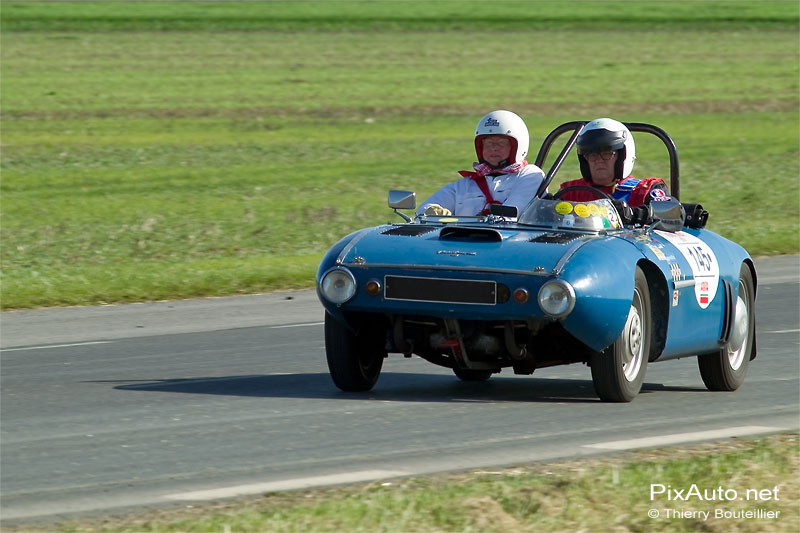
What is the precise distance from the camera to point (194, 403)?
9.64 meters

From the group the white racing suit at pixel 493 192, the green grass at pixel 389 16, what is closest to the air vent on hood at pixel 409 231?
the white racing suit at pixel 493 192

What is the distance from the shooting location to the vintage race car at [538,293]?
29.3 feet

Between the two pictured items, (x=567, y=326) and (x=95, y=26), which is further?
(x=95, y=26)

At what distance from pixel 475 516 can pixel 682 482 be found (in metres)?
1.19

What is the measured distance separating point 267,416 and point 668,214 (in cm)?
279

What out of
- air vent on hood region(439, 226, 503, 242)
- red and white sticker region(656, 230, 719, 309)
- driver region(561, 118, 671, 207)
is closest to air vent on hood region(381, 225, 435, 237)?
air vent on hood region(439, 226, 503, 242)

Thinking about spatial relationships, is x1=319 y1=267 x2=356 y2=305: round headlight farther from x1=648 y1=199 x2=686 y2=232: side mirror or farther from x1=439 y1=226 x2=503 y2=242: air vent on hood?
x1=648 y1=199 x2=686 y2=232: side mirror

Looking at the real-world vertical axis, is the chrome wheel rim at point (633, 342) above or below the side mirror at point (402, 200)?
below

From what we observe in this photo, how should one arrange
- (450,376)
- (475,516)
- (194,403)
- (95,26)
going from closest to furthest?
(475,516) → (194,403) → (450,376) → (95,26)

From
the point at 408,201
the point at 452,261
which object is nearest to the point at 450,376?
the point at 408,201

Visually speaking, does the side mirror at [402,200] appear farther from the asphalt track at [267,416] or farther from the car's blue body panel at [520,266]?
the asphalt track at [267,416]

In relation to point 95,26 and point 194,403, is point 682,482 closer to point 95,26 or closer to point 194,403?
point 194,403

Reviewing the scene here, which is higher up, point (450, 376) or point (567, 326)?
point (567, 326)

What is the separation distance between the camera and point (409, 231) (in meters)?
9.58
